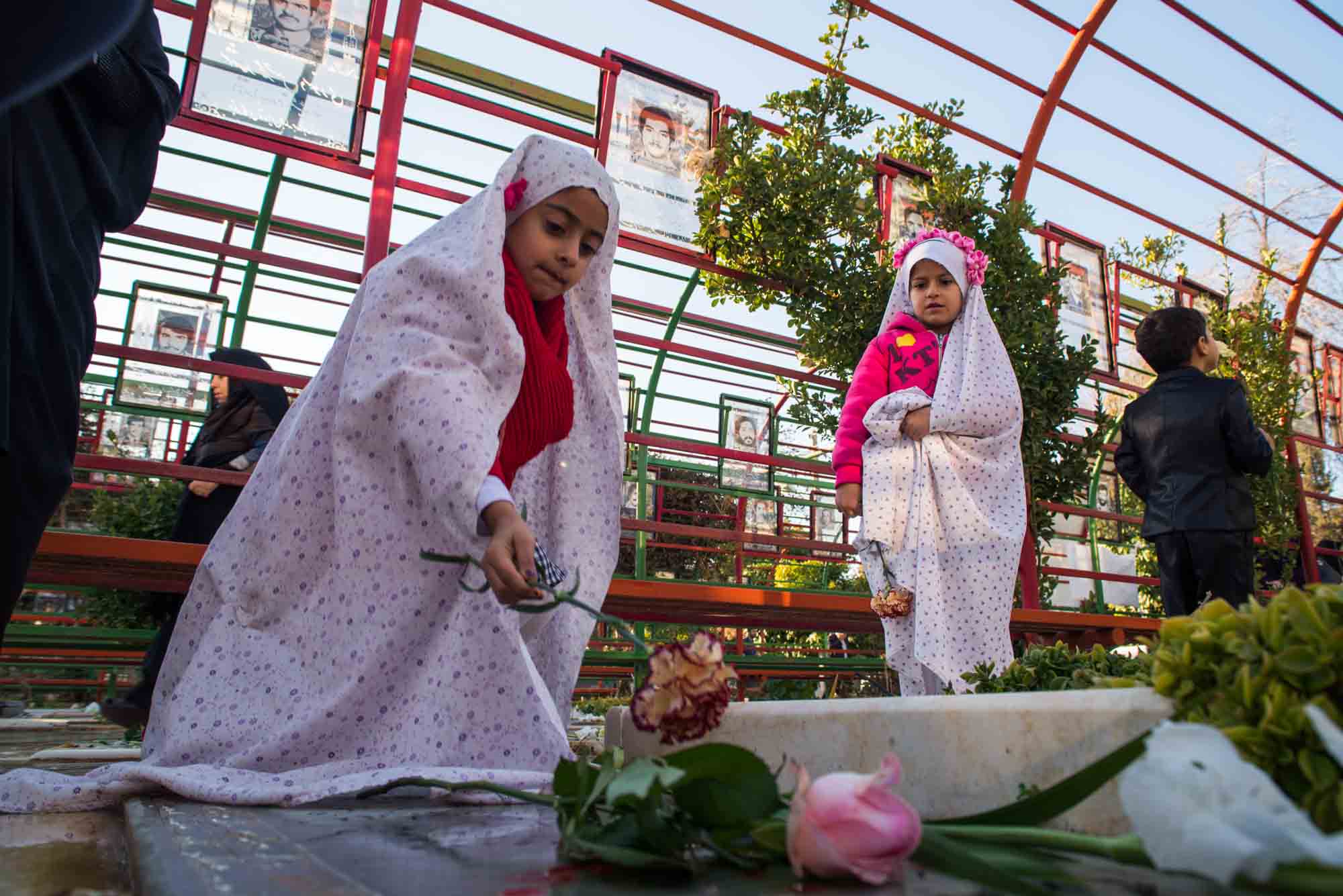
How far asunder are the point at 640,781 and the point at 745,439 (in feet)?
17.5

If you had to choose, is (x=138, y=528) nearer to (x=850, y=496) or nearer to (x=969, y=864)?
(x=850, y=496)

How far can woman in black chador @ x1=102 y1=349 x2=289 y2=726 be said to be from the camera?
388 centimetres

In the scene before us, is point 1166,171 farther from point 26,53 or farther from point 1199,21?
point 26,53

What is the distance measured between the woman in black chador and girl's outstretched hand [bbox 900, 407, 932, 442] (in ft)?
7.56

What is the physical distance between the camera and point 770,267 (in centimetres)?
548

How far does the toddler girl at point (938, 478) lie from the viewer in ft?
10.7

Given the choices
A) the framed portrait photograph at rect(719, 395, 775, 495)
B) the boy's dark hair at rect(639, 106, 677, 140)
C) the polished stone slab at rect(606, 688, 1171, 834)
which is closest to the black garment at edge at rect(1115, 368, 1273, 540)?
the framed portrait photograph at rect(719, 395, 775, 495)

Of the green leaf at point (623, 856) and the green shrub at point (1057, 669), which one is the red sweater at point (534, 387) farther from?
the green leaf at point (623, 856)

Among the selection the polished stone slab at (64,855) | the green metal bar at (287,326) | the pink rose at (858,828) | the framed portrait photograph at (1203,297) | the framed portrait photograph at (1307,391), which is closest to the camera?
the pink rose at (858,828)

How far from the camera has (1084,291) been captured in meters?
6.88

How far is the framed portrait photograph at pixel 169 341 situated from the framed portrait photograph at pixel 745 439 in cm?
284

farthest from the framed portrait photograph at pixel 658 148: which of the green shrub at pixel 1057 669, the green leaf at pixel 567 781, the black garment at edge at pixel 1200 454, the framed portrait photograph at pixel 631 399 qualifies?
the green leaf at pixel 567 781

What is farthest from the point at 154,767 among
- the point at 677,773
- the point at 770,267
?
the point at 770,267

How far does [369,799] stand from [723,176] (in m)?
4.48
